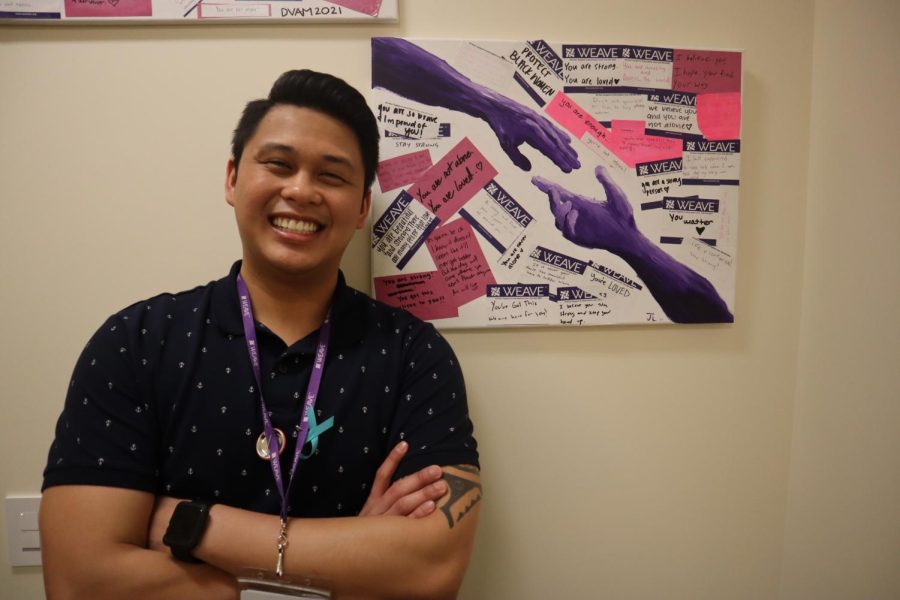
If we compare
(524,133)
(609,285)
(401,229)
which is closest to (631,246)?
(609,285)

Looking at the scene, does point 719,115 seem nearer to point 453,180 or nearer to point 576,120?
point 576,120

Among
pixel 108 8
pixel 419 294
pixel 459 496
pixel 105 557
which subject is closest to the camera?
pixel 105 557

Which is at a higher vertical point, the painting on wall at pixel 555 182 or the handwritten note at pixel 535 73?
the handwritten note at pixel 535 73

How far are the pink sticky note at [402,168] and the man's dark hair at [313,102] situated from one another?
0.18 metres

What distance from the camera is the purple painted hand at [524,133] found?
4.05 ft

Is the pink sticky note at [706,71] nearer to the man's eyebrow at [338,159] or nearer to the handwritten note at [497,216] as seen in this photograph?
the handwritten note at [497,216]

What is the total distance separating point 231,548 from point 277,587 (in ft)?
0.36

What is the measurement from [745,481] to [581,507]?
1.68ft

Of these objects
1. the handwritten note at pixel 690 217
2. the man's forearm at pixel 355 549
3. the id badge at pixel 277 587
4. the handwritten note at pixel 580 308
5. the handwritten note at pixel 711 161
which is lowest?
the id badge at pixel 277 587

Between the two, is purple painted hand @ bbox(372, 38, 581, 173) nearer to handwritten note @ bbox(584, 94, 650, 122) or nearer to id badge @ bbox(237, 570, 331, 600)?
handwritten note @ bbox(584, 94, 650, 122)

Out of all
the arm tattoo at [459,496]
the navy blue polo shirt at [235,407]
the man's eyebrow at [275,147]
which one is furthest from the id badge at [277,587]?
the man's eyebrow at [275,147]

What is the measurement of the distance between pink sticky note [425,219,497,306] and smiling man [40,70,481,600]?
9.0 inches

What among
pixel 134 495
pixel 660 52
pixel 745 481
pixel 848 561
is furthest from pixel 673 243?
pixel 134 495

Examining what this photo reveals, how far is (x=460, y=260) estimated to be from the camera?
126cm
